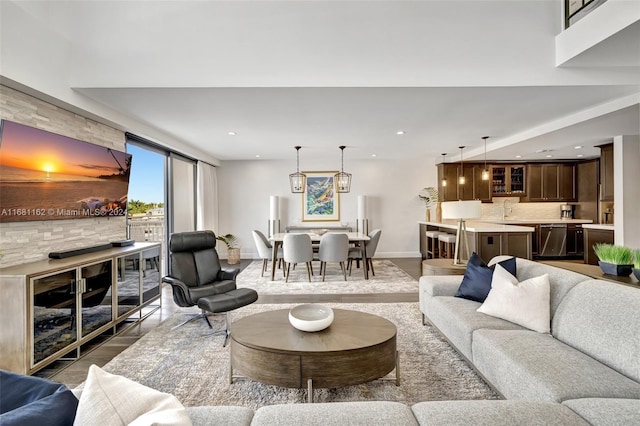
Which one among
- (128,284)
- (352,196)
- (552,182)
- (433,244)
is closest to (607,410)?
(128,284)

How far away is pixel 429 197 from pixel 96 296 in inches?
283

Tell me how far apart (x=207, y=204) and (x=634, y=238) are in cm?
803

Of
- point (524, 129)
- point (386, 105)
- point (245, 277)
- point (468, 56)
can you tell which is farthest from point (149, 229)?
point (524, 129)

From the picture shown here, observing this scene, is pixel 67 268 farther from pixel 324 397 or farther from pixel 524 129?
pixel 524 129

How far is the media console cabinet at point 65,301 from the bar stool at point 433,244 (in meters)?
5.83

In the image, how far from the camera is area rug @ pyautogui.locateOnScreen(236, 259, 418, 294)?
491cm

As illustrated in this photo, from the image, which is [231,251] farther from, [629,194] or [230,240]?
[629,194]

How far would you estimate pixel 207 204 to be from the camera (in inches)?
288

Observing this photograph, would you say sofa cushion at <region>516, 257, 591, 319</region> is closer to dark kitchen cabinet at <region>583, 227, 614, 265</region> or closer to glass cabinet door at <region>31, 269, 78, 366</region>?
glass cabinet door at <region>31, 269, 78, 366</region>

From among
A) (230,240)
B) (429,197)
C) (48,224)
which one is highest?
(429,197)

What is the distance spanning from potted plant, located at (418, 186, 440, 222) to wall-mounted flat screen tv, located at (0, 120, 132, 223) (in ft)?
21.7

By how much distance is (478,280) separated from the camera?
9.39 feet

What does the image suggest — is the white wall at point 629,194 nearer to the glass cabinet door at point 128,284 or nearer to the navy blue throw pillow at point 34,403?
the navy blue throw pillow at point 34,403

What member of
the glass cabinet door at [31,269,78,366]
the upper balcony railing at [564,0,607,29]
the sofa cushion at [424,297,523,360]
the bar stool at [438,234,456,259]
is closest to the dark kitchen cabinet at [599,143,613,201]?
the bar stool at [438,234,456,259]
